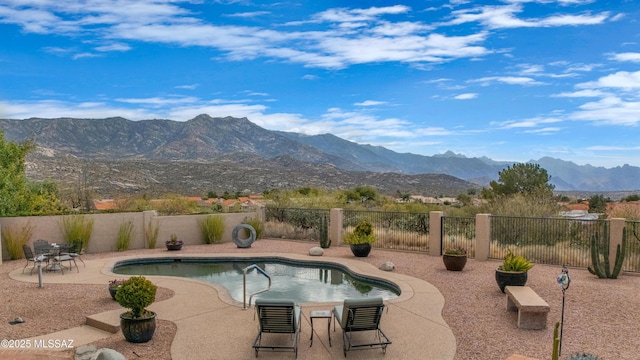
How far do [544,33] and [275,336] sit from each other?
2183 cm

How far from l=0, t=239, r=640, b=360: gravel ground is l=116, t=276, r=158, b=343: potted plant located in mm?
181

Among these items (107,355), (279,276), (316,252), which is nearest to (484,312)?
(279,276)

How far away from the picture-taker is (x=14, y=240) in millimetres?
16578

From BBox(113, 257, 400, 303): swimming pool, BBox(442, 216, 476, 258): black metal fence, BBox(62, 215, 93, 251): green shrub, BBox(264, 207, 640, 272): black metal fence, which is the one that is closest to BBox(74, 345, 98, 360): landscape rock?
BBox(113, 257, 400, 303): swimming pool

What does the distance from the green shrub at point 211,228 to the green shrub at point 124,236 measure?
3079 millimetres

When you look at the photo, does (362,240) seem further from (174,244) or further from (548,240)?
(548,240)

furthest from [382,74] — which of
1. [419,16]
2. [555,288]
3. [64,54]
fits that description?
[64,54]

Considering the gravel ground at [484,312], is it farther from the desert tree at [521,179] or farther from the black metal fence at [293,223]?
the desert tree at [521,179]

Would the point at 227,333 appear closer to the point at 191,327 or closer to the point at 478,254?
the point at 191,327

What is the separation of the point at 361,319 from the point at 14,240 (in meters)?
14.5

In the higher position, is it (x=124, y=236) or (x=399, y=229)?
(x=399, y=229)

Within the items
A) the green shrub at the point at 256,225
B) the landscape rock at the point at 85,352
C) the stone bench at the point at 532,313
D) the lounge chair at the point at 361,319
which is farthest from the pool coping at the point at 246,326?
the green shrub at the point at 256,225

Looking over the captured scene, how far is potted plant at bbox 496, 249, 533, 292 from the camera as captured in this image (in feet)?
36.8

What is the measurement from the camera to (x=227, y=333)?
27.9ft
